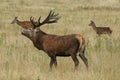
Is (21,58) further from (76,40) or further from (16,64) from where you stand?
(76,40)

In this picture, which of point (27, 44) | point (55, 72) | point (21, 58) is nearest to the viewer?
point (55, 72)

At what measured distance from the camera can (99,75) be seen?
9055mm

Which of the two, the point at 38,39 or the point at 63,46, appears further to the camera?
the point at 38,39

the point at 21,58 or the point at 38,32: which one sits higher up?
the point at 38,32

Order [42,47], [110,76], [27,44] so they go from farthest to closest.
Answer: [27,44]
[42,47]
[110,76]

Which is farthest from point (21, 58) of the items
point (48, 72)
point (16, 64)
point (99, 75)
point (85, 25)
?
point (85, 25)

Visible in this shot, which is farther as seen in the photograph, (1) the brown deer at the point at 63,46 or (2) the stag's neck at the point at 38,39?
(2) the stag's neck at the point at 38,39

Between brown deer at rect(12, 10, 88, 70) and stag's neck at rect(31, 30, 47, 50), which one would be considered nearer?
brown deer at rect(12, 10, 88, 70)

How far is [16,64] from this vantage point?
34.8ft

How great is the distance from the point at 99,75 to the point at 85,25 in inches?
531

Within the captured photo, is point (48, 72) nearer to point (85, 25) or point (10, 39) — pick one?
point (10, 39)

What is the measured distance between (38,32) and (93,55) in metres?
1.80

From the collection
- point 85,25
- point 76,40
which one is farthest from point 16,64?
point 85,25

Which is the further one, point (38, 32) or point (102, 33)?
point (102, 33)
